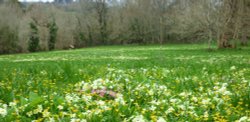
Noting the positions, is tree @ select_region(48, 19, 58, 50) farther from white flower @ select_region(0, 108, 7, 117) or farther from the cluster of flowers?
white flower @ select_region(0, 108, 7, 117)

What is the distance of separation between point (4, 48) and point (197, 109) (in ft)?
176

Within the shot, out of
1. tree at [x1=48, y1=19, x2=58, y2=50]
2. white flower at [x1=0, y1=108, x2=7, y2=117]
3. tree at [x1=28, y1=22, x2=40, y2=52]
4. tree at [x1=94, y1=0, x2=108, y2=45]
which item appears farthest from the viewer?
tree at [x1=94, y1=0, x2=108, y2=45]

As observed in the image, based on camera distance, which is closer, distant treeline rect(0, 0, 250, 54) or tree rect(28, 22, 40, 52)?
distant treeline rect(0, 0, 250, 54)

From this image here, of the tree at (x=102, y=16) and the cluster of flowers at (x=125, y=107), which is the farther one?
the tree at (x=102, y=16)

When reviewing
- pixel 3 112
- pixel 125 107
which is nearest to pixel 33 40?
pixel 125 107

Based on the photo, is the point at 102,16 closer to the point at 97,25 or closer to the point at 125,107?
the point at 97,25

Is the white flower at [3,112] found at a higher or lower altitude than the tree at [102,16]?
lower

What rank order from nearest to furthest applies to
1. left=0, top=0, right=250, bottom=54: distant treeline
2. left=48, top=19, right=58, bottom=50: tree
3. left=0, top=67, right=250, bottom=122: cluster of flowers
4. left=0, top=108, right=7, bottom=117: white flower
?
1. left=0, top=108, right=7, bottom=117: white flower
2. left=0, top=67, right=250, bottom=122: cluster of flowers
3. left=0, top=0, right=250, bottom=54: distant treeline
4. left=48, top=19, right=58, bottom=50: tree

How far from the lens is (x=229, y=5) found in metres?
31.0

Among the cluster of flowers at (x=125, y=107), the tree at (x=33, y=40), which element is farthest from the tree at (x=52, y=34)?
the cluster of flowers at (x=125, y=107)

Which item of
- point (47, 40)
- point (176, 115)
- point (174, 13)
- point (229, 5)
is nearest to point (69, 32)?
point (47, 40)

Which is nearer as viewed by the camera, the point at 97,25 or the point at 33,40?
the point at 33,40

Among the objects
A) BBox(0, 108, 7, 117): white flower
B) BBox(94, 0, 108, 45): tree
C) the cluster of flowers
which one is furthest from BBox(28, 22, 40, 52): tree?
BBox(0, 108, 7, 117): white flower

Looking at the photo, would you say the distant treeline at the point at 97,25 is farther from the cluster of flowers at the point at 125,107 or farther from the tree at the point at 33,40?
the cluster of flowers at the point at 125,107
